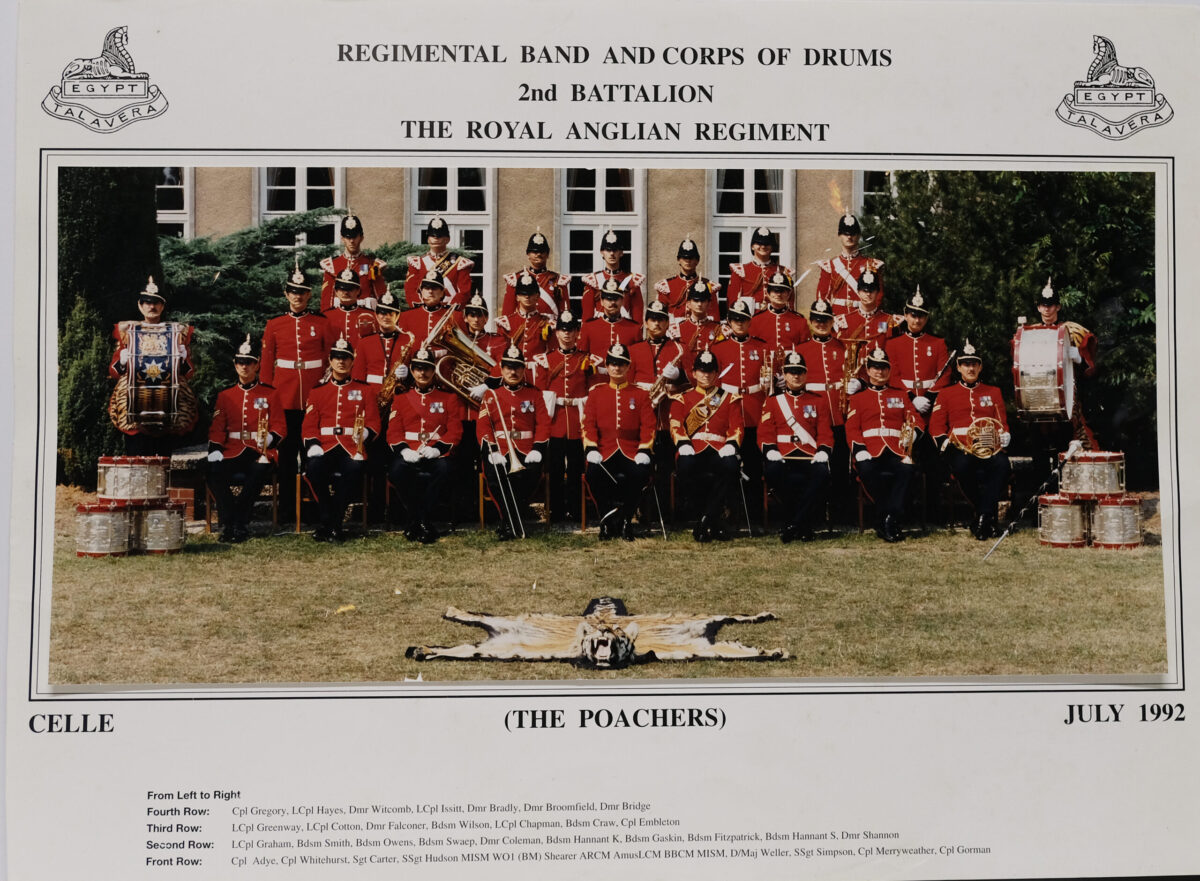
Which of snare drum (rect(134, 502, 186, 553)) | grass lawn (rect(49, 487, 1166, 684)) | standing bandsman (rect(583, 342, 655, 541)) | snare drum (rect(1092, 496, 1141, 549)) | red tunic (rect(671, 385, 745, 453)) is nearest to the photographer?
grass lawn (rect(49, 487, 1166, 684))

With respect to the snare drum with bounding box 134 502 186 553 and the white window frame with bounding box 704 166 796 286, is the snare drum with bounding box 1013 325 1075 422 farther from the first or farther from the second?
the snare drum with bounding box 134 502 186 553

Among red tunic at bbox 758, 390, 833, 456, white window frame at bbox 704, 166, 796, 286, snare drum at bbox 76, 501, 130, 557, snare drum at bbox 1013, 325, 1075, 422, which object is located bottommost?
snare drum at bbox 76, 501, 130, 557

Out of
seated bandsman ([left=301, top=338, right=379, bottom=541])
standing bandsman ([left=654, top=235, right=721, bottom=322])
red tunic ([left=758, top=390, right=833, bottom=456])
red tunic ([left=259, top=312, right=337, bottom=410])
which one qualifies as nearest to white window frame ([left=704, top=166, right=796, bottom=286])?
standing bandsman ([left=654, top=235, right=721, bottom=322])

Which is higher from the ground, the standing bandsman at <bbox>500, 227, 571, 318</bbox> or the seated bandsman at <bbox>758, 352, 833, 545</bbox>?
the standing bandsman at <bbox>500, 227, 571, 318</bbox>

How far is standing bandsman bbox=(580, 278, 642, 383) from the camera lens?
17.4ft

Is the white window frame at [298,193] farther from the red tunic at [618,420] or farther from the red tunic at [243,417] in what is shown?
the red tunic at [618,420]

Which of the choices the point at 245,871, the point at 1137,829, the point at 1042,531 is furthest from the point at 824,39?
the point at 245,871

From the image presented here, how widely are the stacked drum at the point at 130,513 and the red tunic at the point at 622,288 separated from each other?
5.91 feet

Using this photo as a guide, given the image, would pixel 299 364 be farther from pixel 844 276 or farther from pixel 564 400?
pixel 844 276

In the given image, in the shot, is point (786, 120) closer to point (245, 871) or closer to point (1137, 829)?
point (1137, 829)

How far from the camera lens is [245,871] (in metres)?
4.73

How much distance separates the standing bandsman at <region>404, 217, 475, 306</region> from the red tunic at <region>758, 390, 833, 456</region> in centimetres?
137

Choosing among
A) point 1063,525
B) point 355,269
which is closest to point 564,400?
point 355,269

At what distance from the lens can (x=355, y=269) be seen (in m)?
5.27
